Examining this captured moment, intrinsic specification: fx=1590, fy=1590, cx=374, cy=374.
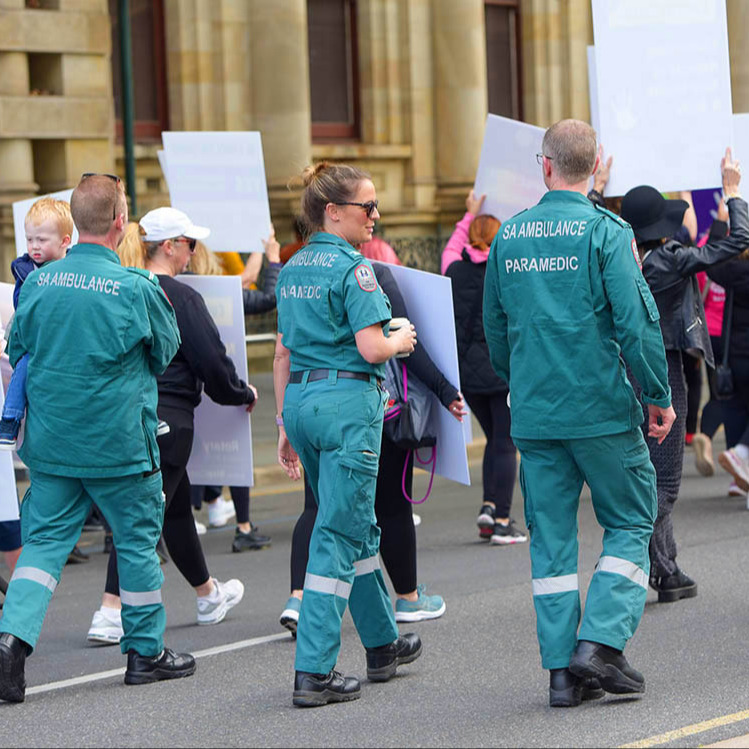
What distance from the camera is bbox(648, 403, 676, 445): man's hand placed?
548 centimetres

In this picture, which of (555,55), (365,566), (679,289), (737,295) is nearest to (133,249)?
(365,566)

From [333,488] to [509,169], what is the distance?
3.88m

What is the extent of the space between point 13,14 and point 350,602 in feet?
34.7

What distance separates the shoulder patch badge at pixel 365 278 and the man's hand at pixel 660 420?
3.43ft

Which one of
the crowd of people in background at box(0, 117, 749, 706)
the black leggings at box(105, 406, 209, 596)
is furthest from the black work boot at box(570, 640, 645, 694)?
the black leggings at box(105, 406, 209, 596)

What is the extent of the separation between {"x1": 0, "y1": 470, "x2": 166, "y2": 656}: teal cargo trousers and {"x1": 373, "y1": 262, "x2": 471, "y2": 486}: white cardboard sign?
4.34 ft

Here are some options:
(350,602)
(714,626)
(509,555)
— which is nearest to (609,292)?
(350,602)

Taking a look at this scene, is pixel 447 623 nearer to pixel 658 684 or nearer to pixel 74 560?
pixel 658 684

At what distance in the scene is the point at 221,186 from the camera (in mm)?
9398

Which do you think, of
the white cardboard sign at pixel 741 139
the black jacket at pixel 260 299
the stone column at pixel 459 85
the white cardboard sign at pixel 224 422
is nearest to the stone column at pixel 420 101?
the stone column at pixel 459 85

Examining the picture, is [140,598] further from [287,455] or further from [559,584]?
[559,584]

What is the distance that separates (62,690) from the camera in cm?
602

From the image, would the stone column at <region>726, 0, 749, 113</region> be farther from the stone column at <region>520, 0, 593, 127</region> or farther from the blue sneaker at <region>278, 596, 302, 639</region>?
the blue sneaker at <region>278, 596, 302, 639</region>

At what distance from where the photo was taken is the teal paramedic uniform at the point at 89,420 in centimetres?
568
